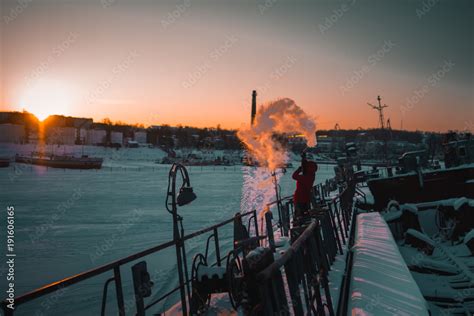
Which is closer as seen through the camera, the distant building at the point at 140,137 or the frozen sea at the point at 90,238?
the frozen sea at the point at 90,238

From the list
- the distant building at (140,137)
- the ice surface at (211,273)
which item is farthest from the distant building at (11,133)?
the ice surface at (211,273)

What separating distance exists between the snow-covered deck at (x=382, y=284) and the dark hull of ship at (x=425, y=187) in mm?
A: 11527

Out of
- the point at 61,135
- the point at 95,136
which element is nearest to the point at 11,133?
the point at 61,135

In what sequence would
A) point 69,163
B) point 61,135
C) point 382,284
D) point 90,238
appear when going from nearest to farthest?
1. point 382,284
2. point 90,238
3. point 69,163
4. point 61,135

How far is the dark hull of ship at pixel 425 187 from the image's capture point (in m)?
17.4

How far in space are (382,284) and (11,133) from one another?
13047 centimetres

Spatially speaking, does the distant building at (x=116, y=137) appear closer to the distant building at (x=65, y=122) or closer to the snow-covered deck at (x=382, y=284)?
the distant building at (x=65, y=122)

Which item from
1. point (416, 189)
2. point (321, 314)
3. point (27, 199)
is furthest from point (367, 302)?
point (27, 199)

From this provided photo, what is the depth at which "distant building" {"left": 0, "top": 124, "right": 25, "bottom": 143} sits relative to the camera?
354ft

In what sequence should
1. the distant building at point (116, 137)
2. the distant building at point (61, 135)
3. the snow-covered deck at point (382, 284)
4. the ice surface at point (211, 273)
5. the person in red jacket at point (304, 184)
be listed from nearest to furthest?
1. the snow-covered deck at point (382, 284)
2. the ice surface at point (211, 273)
3. the person in red jacket at point (304, 184)
4. the distant building at point (61, 135)
5. the distant building at point (116, 137)

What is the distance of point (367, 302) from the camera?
4809mm

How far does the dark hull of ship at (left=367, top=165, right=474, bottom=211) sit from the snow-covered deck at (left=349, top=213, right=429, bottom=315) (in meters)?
11.5

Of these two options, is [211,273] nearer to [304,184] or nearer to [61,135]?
[304,184]

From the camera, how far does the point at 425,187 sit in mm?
18516
